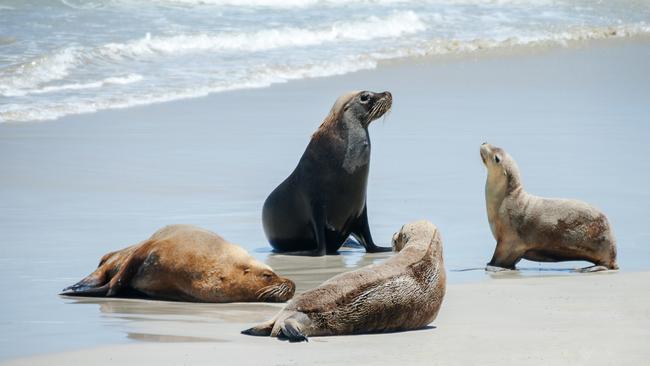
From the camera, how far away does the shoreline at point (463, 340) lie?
491cm

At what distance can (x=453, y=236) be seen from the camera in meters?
8.41

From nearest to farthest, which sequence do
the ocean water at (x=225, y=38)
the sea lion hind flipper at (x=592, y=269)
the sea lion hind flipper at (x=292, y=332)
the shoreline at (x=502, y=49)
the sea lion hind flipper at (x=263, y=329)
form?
Answer: 1. the sea lion hind flipper at (x=292, y=332)
2. the sea lion hind flipper at (x=263, y=329)
3. the sea lion hind flipper at (x=592, y=269)
4. the ocean water at (x=225, y=38)
5. the shoreline at (x=502, y=49)

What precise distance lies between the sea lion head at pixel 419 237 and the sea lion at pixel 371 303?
85 millimetres

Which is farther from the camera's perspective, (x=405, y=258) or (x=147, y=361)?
(x=405, y=258)

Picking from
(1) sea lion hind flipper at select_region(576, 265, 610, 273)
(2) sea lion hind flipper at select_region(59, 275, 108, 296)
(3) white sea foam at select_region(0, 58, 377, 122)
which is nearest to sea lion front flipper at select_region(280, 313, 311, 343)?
(2) sea lion hind flipper at select_region(59, 275, 108, 296)

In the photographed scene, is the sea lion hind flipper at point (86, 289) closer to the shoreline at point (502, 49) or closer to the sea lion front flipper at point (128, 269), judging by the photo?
the sea lion front flipper at point (128, 269)

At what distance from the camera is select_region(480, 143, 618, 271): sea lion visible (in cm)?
748

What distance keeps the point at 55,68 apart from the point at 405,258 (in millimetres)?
11356

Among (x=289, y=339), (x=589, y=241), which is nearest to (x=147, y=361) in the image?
(x=289, y=339)

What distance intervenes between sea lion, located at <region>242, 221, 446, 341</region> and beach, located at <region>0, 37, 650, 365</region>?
0.07 m

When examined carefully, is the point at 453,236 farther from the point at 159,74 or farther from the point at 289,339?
the point at 159,74

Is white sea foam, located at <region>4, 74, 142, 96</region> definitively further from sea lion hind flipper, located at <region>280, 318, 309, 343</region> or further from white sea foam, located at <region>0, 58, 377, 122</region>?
sea lion hind flipper, located at <region>280, 318, 309, 343</region>

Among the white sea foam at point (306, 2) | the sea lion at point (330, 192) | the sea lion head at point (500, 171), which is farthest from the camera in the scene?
the white sea foam at point (306, 2)

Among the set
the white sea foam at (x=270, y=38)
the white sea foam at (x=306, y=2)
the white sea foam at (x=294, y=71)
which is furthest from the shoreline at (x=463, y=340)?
the white sea foam at (x=306, y=2)
